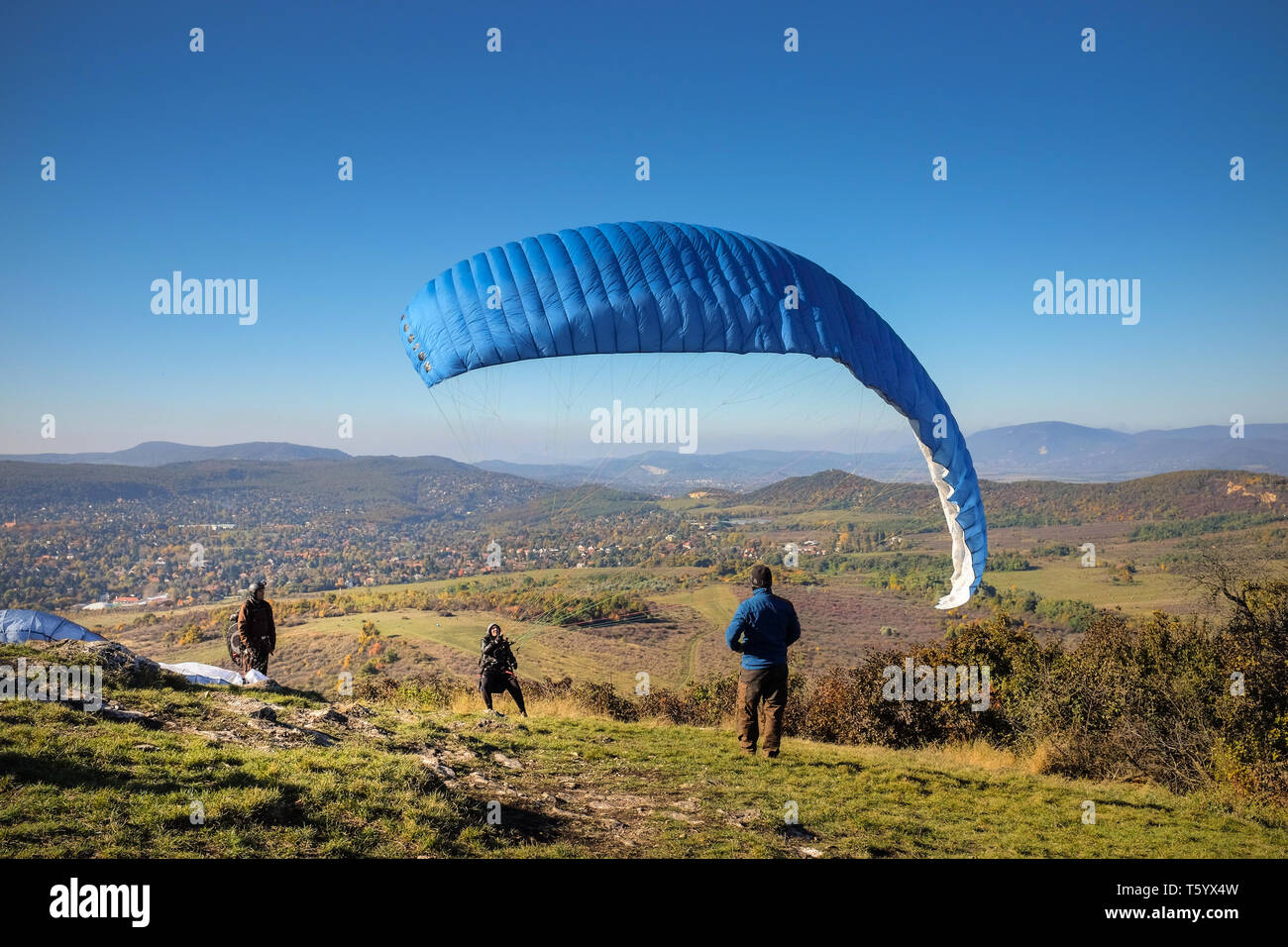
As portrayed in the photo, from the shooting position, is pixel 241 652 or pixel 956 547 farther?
pixel 956 547

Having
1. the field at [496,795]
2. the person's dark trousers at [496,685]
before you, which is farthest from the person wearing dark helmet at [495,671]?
the field at [496,795]

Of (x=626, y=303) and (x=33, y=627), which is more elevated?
(x=626, y=303)

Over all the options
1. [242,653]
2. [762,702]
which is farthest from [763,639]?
[242,653]

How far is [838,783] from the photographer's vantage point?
22.8 ft

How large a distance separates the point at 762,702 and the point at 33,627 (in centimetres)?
1607

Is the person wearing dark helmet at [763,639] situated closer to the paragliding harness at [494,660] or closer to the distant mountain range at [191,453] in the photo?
the paragliding harness at [494,660]

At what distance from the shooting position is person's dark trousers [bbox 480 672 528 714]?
9852mm

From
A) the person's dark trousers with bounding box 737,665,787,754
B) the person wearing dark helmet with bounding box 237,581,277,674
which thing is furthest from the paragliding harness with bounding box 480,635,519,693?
the person's dark trousers with bounding box 737,665,787,754

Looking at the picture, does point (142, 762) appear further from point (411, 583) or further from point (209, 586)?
point (209, 586)

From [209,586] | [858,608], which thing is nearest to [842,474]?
[858,608]

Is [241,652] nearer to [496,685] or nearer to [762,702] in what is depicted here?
[496,685]

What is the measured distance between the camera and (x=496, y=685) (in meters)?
9.91

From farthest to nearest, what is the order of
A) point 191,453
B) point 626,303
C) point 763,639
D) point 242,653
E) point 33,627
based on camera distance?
point 191,453, point 33,627, point 242,653, point 626,303, point 763,639

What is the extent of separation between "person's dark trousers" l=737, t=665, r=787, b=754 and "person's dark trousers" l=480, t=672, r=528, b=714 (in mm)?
3645
